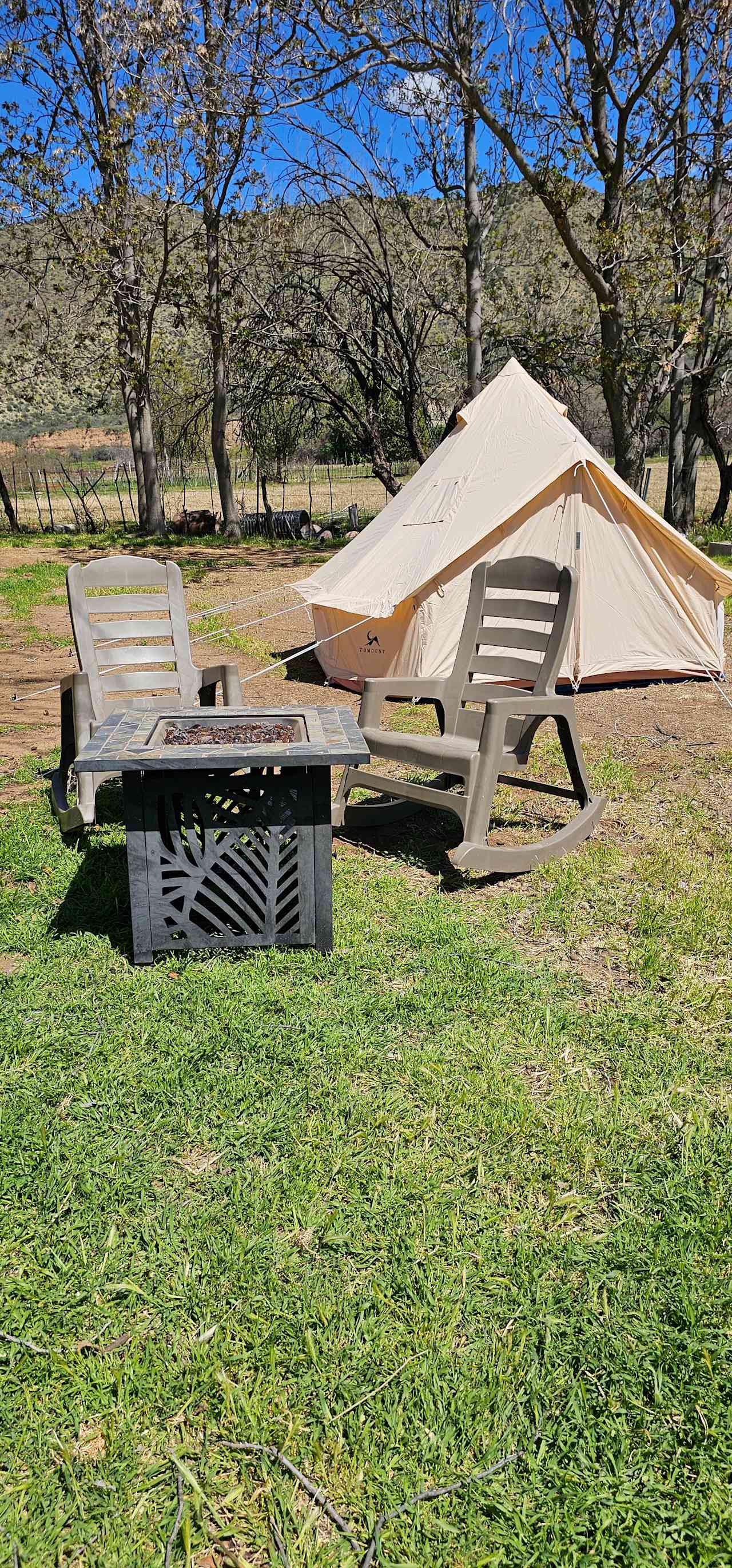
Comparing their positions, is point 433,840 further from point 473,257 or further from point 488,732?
point 473,257

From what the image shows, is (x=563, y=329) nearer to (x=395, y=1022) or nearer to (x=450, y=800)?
(x=450, y=800)

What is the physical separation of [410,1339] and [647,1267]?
1.78 feet

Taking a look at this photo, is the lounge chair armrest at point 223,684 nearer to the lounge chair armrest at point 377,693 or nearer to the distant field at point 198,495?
the lounge chair armrest at point 377,693

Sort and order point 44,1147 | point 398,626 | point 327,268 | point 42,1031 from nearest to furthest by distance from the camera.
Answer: point 44,1147 < point 42,1031 < point 398,626 < point 327,268

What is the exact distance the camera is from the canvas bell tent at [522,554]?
703 centimetres

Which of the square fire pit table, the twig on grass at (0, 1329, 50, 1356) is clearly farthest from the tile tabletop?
the twig on grass at (0, 1329, 50, 1356)

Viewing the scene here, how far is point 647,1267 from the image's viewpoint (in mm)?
2080

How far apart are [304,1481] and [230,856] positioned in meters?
1.87

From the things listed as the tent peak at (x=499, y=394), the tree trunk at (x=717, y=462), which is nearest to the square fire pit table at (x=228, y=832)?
the tent peak at (x=499, y=394)

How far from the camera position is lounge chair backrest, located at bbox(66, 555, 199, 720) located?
15.3 ft

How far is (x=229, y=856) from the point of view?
3.23 meters

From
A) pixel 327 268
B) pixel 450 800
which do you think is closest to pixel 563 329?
pixel 327 268

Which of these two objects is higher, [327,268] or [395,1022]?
[327,268]

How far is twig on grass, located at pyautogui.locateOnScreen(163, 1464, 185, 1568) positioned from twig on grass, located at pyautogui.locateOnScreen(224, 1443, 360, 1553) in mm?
93
